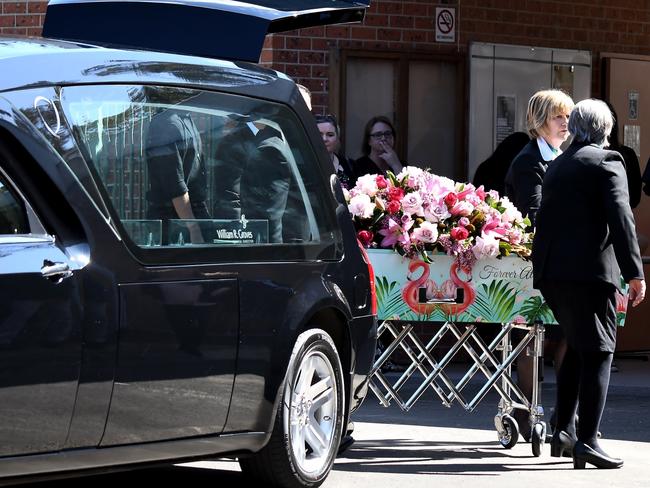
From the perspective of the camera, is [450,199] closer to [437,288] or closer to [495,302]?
[437,288]

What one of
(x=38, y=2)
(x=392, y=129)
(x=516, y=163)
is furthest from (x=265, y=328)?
(x=38, y=2)

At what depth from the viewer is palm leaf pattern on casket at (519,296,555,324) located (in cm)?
886

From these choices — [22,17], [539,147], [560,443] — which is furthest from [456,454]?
[22,17]

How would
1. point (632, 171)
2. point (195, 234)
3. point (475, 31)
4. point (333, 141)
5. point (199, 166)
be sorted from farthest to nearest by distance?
point (475, 31)
point (632, 171)
point (333, 141)
point (199, 166)
point (195, 234)

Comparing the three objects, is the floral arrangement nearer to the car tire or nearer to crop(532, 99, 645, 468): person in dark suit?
crop(532, 99, 645, 468): person in dark suit

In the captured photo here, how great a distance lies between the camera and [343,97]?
13.5 meters

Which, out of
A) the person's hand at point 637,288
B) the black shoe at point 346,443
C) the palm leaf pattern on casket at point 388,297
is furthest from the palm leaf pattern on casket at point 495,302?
the black shoe at point 346,443

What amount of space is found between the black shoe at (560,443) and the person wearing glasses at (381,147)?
174 inches

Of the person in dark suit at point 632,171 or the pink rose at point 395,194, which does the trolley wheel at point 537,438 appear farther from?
the person in dark suit at point 632,171

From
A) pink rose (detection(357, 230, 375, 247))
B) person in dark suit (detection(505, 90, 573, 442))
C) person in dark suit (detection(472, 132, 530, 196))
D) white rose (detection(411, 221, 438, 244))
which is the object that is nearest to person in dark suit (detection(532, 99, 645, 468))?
white rose (detection(411, 221, 438, 244))

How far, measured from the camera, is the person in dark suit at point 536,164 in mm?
9189

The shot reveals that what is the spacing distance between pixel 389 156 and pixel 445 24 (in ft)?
5.66

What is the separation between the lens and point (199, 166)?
265 inches

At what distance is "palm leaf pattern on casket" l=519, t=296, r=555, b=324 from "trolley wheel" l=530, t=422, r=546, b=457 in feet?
1.83
